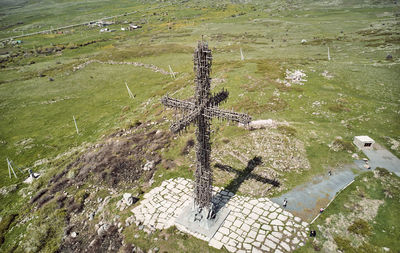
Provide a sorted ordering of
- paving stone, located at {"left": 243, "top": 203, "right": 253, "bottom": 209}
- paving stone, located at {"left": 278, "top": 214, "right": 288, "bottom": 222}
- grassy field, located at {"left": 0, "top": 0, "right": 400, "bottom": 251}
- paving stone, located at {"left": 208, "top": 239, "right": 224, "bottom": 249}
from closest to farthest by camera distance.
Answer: paving stone, located at {"left": 208, "top": 239, "right": 224, "bottom": 249}
paving stone, located at {"left": 278, "top": 214, "right": 288, "bottom": 222}
paving stone, located at {"left": 243, "top": 203, "right": 253, "bottom": 209}
grassy field, located at {"left": 0, "top": 0, "right": 400, "bottom": 251}

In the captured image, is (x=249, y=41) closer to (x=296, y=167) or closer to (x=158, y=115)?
(x=158, y=115)

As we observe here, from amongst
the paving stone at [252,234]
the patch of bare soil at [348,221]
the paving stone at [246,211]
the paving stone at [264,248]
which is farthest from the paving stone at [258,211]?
the patch of bare soil at [348,221]

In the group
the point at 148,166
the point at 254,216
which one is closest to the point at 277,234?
the point at 254,216

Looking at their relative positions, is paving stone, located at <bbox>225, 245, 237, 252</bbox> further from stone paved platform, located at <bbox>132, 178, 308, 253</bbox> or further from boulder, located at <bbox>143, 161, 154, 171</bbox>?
boulder, located at <bbox>143, 161, 154, 171</bbox>

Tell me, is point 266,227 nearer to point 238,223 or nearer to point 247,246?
point 238,223

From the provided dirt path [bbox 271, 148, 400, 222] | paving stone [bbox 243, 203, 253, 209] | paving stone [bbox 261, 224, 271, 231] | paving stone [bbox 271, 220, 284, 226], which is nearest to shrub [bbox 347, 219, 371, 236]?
dirt path [bbox 271, 148, 400, 222]

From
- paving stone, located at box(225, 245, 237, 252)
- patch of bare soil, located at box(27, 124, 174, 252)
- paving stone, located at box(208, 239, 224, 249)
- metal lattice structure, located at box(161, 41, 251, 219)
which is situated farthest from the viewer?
patch of bare soil, located at box(27, 124, 174, 252)

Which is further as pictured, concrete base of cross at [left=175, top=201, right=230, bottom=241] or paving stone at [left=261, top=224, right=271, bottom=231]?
paving stone at [left=261, top=224, right=271, bottom=231]

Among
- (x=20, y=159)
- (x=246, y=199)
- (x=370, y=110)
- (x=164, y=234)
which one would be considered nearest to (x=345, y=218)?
(x=246, y=199)
